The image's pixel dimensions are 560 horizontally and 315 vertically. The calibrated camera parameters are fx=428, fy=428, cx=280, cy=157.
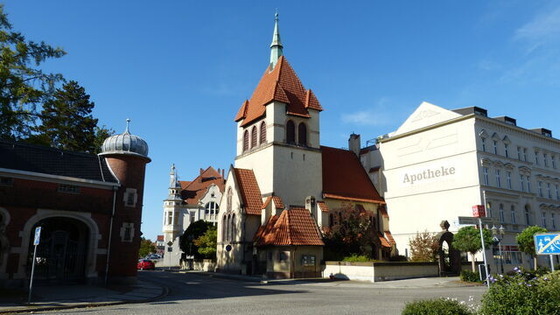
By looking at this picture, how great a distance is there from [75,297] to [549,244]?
1733cm

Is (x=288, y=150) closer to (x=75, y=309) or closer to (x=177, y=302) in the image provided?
(x=177, y=302)

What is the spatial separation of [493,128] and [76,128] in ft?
127

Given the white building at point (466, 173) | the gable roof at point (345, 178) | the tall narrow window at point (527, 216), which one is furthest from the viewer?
the gable roof at point (345, 178)

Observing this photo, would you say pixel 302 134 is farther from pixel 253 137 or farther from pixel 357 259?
pixel 357 259

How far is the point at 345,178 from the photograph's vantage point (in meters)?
43.5

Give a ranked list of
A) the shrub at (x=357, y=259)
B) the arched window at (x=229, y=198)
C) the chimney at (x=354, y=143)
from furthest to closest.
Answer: the chimney at (x=354, y=143), the arched window at (x=229, y=198), the shrub at (x=357, y=259)

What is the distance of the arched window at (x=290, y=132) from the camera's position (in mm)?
39719

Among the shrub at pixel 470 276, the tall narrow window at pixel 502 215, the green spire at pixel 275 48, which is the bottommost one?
the shrub at pixel 470 276

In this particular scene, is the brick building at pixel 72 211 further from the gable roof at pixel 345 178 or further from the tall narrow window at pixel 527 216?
the tall narrow window at pixel 527 216

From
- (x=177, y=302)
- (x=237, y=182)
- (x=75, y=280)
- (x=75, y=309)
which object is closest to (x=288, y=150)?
(x=237, y=182)

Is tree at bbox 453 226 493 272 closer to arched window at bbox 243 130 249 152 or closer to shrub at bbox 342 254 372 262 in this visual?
shrub at bbox 342 254 372 262

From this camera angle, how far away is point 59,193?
23328mm

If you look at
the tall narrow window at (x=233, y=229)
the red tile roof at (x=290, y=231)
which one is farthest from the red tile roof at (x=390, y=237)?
the tall narrow window at (x=233, y=229)

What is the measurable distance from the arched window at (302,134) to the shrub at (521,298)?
104ft
